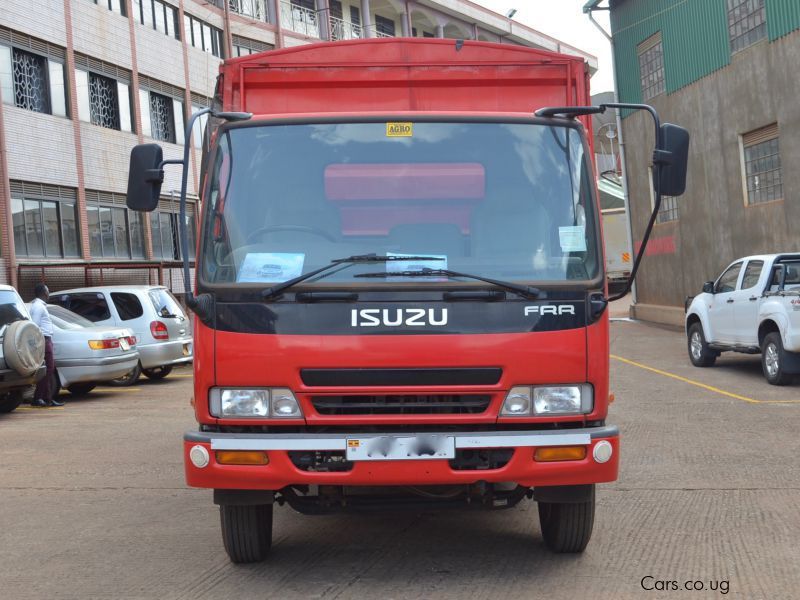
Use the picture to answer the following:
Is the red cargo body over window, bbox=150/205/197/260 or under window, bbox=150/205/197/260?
under

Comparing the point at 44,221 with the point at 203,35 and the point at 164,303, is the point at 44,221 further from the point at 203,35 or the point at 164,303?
the point at 203,35

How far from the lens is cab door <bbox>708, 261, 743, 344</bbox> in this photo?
1579 centimetres

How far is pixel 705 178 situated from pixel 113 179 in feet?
50.9

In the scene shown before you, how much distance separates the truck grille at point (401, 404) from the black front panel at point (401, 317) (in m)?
0.32

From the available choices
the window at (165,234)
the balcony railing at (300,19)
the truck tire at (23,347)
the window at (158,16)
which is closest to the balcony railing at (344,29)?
the balcony railing at (300,19)

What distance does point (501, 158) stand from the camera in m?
5.71

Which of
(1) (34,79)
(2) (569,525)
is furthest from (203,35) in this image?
(2) (569,525)

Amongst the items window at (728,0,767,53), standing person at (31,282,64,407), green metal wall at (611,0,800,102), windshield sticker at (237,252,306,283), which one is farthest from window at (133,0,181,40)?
windshield sticker at (237,252,306,283)

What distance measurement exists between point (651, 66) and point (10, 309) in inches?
793

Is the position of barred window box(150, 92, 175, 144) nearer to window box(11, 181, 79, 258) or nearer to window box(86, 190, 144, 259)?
window box(86, 190, 144, 259)

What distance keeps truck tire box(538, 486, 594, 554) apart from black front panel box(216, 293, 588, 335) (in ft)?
3.58

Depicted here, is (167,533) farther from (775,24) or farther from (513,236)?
(775,24)

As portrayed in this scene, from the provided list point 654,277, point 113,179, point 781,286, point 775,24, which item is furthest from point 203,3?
point 781,286

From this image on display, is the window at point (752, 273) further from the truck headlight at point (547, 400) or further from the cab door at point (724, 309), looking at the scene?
the truck headlight at point (547, 400)
